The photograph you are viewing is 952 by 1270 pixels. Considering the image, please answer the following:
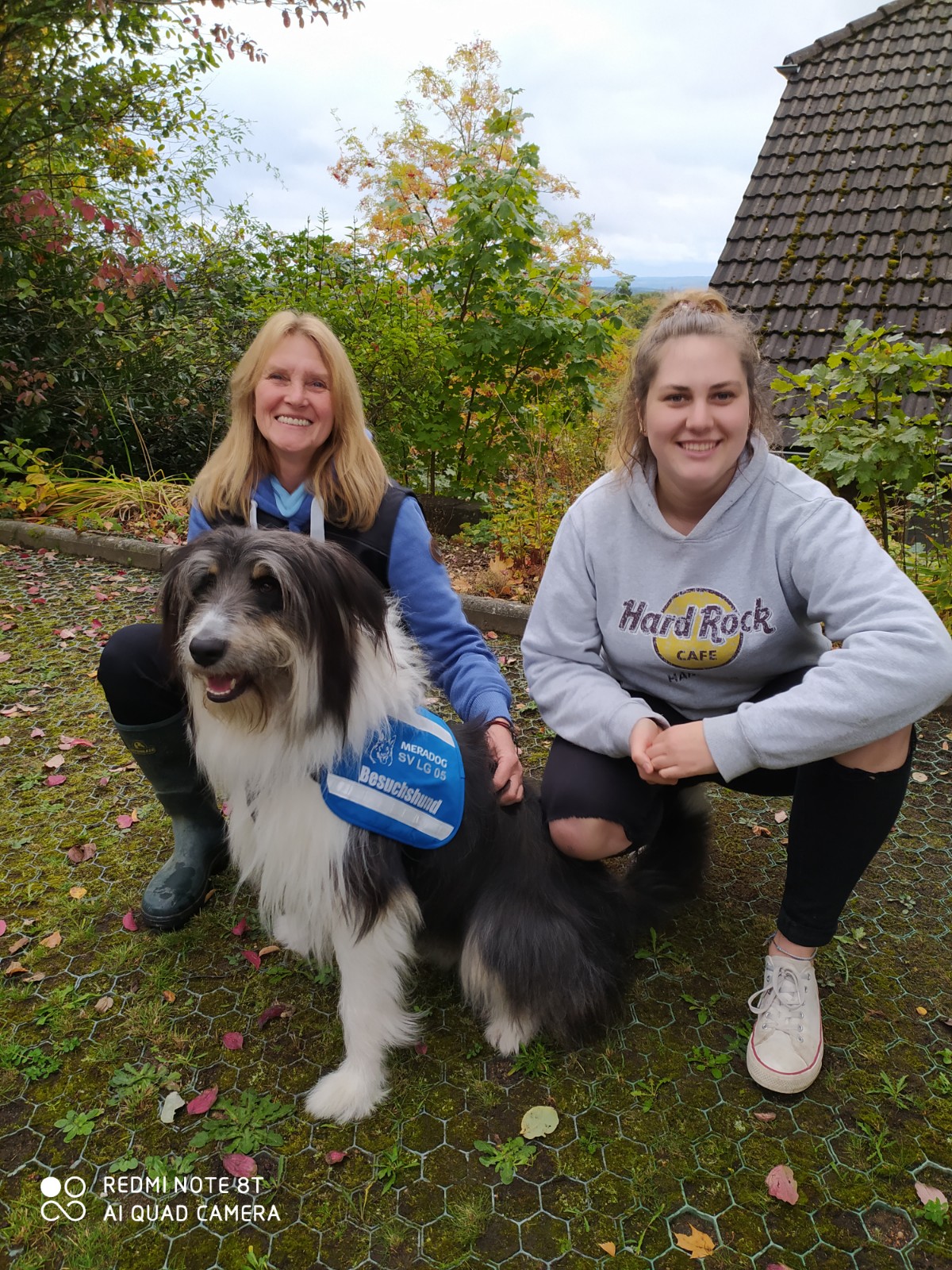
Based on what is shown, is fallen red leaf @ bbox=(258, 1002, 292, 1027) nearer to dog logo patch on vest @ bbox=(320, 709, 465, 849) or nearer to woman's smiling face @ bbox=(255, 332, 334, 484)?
dog logo patch on vest @ bbox=(320, 709, 465, 849)

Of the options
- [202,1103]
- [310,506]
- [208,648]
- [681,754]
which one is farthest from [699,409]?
[202,1103]

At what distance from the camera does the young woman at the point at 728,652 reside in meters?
1.64

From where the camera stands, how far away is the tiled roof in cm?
707

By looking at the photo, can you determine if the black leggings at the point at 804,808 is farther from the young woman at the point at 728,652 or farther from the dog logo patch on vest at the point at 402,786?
the dog logo patch on vest at the point at 402,786

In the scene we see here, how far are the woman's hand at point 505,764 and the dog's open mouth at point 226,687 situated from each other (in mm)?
688

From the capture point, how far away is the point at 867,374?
11.4ft

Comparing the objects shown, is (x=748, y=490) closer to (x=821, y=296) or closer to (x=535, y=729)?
(x=535, y=729)

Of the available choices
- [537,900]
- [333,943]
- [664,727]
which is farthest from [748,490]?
[333,943]

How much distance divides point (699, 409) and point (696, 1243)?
174cm

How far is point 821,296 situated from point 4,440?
7350mm

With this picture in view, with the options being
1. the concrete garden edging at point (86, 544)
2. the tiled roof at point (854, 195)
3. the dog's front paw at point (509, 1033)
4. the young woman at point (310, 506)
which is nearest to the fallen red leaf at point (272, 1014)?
the dog's front paw at point (509, 1033)

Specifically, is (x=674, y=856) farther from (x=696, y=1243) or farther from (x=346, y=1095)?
(x=346, y=1095)

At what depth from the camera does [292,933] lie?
201cm

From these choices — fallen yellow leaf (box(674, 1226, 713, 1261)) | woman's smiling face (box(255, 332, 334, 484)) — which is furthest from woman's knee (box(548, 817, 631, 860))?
woman's smiling face (box(255, 332, 334, 484))
